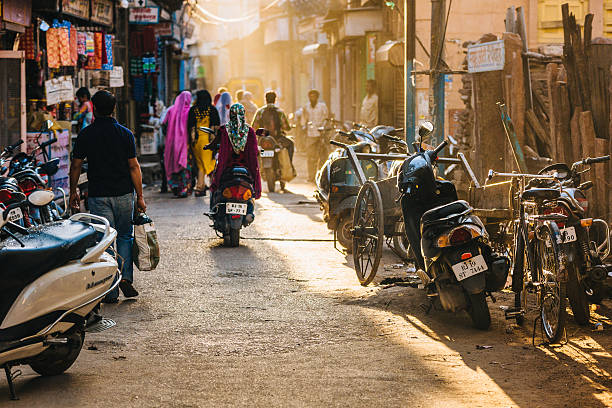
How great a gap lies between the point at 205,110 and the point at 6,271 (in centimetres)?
1211

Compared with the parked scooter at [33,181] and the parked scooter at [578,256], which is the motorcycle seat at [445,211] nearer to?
the parked scooter at [578,256]

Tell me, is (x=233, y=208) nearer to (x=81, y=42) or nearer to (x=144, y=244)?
(x=144, y=244)

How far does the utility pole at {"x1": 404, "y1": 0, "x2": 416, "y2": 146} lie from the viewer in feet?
50.3

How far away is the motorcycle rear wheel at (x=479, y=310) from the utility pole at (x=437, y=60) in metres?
7.01

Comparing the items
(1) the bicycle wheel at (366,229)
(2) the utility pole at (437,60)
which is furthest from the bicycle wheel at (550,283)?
(2) the utility pole at (437,60)

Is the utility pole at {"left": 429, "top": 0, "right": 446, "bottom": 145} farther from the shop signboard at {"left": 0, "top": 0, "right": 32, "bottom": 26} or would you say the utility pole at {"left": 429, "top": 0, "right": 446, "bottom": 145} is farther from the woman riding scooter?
the shop signboard at {"left": 0, "top": 0, "right": 32, "bottom": 26}

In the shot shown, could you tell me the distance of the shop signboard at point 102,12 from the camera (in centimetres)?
1989

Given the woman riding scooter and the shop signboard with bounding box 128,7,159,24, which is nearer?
the woman riding scooter

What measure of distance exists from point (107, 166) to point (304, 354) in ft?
9.81

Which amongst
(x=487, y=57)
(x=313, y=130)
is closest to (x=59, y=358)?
(x=487, y=57)

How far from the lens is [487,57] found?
470 inches

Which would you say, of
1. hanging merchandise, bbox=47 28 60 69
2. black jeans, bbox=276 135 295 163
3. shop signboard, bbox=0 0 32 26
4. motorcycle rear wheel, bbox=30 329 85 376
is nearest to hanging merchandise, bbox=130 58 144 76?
black jeans, bbox=276 135 295 163

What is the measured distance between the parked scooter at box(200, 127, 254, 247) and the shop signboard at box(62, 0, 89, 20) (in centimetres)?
647

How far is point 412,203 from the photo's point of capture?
330 inches
